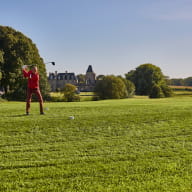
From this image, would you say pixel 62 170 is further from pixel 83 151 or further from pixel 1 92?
pixel 1 92

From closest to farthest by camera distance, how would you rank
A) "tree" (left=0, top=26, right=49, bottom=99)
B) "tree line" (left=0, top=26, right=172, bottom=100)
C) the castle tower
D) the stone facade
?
"tree" (left=0, top=26, right=49, bottom=99)
"tree line" (left=0, top=26, right=172, bottom=100)
the stone facade
the castle tower

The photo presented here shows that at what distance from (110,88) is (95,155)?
5332 centimetres

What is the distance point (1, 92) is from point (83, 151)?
4412 centimetres

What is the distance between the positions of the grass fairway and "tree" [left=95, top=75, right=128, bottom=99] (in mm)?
48326

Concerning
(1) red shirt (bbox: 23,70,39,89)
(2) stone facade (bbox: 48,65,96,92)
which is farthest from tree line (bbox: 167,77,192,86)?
(1) red shirt (bbox: 23,70,39,89)

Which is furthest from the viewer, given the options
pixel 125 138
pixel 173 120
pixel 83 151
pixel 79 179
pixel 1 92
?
pixel 1 92

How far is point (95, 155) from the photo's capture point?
7.26 meters

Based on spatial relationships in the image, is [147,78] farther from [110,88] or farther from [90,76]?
[90,76]

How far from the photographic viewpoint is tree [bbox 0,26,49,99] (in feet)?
156

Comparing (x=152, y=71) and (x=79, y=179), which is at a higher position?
(x=152, y=71)

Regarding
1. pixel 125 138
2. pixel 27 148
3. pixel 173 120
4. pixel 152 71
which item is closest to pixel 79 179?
pixel 27 148

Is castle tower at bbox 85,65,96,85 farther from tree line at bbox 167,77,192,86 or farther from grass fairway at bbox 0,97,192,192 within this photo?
grass fairway at bbox 0,97,192,192

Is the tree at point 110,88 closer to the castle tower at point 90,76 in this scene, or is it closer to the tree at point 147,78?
the tree at point 147,78

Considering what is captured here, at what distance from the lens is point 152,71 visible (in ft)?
297
